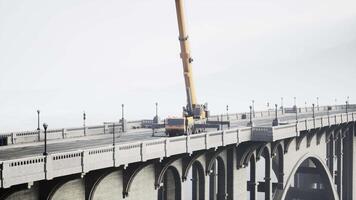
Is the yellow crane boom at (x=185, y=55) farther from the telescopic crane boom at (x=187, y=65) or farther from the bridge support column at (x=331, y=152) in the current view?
the bridge support column at (x=331, y=152)

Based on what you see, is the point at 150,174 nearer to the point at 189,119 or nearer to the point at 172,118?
the point at 172,118

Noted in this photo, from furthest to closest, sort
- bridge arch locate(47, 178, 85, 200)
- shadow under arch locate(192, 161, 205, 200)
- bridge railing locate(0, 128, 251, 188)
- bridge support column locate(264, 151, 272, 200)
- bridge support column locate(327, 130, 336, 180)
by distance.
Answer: bridge support column locate(327, 130, 336, 180) < bridge support column locate(264, 151, 272, 200) < shadow under arch locate(192, 161, 205, 200) < bridge arch locate(47, 178, 85, 200) < bridge railing locate(0, 128, 251, 188)

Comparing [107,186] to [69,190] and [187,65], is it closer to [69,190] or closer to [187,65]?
[69,190]

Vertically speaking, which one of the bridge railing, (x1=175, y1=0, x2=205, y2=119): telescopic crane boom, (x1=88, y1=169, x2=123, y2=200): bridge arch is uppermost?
(x1=175, y1=0, x2=205, y2=119): telescopic crane boom

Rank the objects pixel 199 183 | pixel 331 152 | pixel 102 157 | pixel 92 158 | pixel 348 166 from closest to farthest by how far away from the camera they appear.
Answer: pixel 92 158 < pixel 102 157 < pixel 199 183 < pixel 331 152 < pixel 348 166

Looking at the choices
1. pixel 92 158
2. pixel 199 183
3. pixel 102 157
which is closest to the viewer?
pixel 92 158

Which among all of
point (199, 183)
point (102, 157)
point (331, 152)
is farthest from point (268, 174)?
point (102, 157)

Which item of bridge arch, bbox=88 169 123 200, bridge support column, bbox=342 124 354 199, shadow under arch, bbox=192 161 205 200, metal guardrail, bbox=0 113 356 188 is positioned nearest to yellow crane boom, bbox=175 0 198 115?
shadow under arch, bbox=192 161 205 200

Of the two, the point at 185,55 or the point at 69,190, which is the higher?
the point at 185,55

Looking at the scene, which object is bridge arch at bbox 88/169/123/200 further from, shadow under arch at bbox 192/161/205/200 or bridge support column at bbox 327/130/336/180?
bridge support column at bbox 327/130/336/180

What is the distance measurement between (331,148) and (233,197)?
125 ft

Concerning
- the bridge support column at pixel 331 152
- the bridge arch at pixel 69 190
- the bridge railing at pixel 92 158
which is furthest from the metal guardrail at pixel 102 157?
the bridge support column at pixel 331 152

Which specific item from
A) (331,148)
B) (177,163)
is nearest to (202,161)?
(177,163)

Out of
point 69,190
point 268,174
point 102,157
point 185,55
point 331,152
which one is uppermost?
point 185,55
